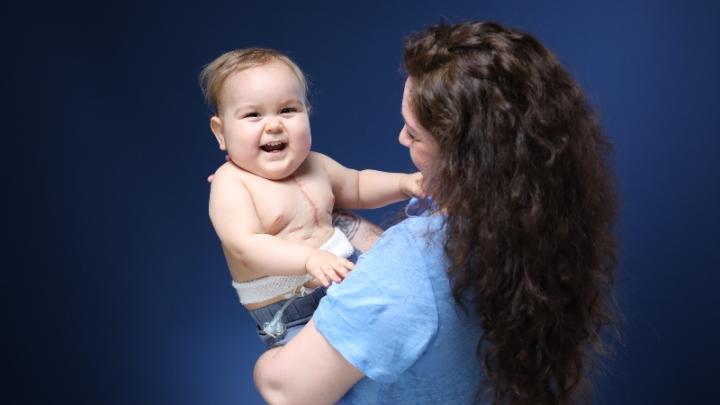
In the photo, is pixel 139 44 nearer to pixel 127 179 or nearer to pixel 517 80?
pixel 127 179

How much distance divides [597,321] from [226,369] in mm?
1251

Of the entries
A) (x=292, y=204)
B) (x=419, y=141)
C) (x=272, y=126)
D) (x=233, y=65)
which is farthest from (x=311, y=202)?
(x=419, y=141)

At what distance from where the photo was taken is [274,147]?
1.46 metres

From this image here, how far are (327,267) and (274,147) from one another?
0.31 m

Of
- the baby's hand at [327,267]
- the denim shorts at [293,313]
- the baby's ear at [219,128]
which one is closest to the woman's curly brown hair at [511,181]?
the baby's hand at [327,267]

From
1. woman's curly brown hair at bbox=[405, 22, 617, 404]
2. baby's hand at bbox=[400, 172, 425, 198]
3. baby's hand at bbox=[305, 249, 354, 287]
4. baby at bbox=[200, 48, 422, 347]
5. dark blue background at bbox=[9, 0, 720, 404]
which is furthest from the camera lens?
dark blue background at bbox=[9, 0, 720, 404]

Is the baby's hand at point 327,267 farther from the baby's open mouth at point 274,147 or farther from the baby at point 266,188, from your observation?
the baby's open mouth at point 274,147

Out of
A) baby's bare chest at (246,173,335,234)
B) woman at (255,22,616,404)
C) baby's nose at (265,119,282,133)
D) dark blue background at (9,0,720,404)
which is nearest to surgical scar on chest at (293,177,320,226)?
baby's bare chest at (246,173,335,234)

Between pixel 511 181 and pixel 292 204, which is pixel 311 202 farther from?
pixel 511 181

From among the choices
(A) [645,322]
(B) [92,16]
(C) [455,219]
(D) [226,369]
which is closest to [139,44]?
(B) [92,16]

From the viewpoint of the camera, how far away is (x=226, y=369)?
229 cm

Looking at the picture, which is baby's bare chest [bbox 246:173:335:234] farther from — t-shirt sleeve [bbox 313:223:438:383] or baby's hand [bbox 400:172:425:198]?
t-shirt sleeve [bbox 313:223:438:383]

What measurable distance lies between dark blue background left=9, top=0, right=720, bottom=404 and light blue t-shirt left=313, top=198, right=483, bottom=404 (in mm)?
1082

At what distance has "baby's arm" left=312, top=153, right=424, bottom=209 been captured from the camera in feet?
5.18
